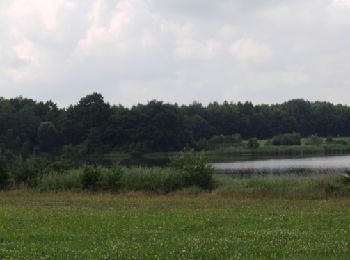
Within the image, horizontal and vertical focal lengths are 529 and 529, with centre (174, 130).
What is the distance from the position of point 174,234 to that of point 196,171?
872 inches

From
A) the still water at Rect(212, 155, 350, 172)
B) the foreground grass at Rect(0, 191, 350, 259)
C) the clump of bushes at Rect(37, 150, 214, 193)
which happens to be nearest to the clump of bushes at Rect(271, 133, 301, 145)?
the still water at Rect(212, 155, 350, 172)

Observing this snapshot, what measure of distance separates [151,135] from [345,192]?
10518 cm

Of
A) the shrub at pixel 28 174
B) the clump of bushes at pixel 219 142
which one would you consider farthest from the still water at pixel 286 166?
the clump of bushes at pixel 219 142

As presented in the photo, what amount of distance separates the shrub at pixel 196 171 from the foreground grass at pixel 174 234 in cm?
1527

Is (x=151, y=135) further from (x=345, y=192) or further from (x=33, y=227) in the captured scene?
(x=33, y=227)

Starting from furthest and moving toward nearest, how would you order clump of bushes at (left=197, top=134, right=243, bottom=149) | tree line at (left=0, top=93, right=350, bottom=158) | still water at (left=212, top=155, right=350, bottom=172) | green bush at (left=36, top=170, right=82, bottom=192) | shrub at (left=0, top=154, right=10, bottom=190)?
clump of bushes at (left=197, top=134, right=243, bottom=149) → tree line at (left=0, top=93, right=350, bottom=158) → still water at (left=212, top=155, right=350, bottom=172) → shrub at (left=0, top=154, right=10, bottom=190) → green bush at (left=36, top=170, right=82, bottom=192)

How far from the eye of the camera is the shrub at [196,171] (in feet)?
122

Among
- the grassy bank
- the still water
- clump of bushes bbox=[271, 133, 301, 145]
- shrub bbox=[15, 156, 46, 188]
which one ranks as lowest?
the still water

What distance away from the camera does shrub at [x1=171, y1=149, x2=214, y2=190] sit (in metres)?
37.3

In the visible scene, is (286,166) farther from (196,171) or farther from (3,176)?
(3,176)

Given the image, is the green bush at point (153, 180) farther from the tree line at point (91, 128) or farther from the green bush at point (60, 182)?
the tree line at point (91, 128)

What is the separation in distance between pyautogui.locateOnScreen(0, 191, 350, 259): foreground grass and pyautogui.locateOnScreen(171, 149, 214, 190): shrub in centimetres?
1527

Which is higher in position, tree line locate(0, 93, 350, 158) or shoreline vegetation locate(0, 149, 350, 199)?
tree line locate(0, 93, 350, 158)

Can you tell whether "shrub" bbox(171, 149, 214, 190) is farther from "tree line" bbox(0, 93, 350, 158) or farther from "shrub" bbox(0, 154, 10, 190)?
"tree line" bbox(0, 93, 350, 158)
